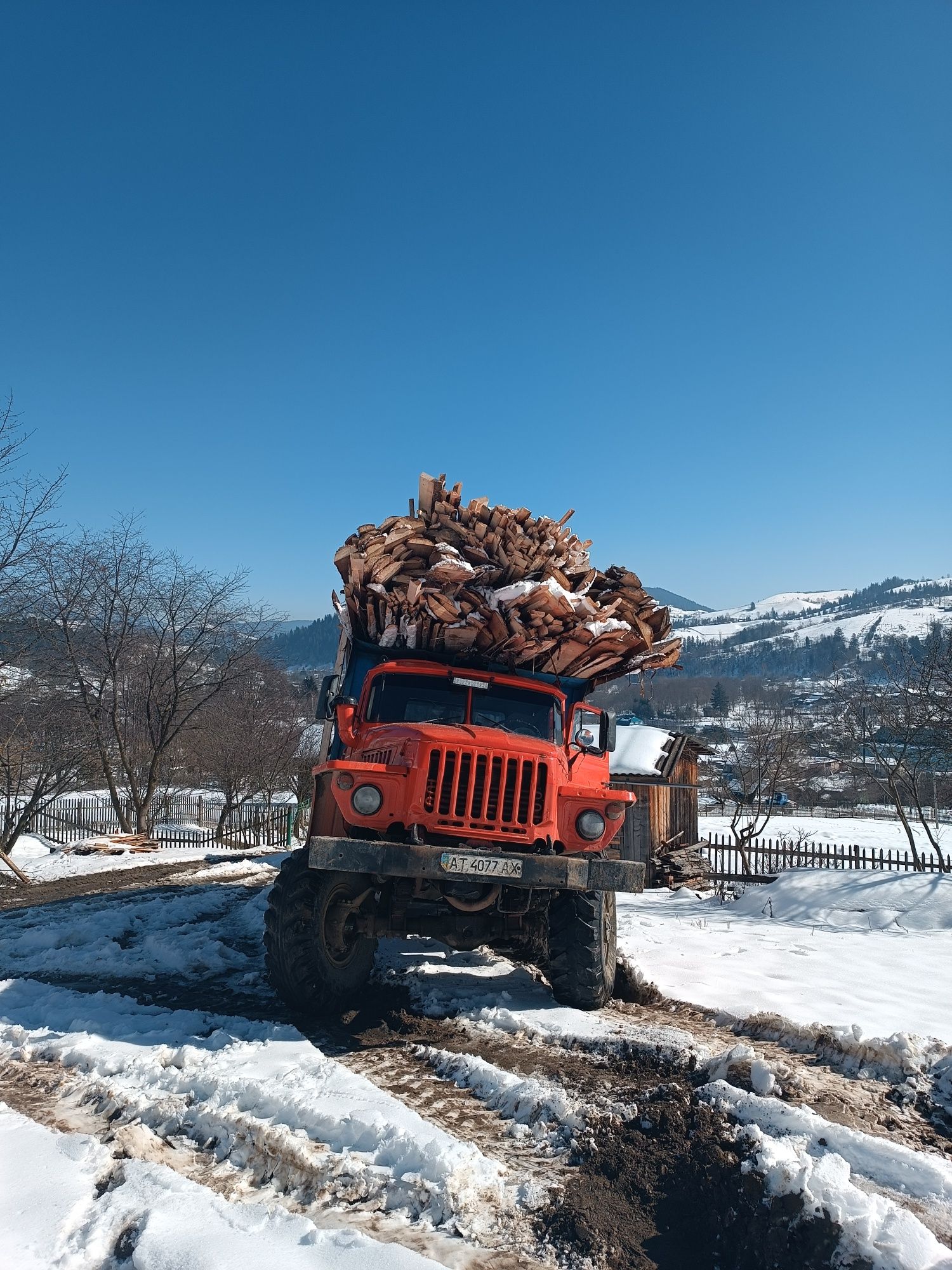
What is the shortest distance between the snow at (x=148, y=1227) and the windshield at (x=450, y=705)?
11.5 feet

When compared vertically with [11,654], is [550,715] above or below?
below

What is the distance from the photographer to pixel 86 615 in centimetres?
2148

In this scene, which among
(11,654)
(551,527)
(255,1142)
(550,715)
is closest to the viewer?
(255,1142)

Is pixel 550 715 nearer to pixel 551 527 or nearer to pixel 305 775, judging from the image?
pixel 551 527

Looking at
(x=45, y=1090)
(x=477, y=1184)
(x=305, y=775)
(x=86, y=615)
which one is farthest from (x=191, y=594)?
(x=477, y=1184)

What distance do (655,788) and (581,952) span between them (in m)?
16.3

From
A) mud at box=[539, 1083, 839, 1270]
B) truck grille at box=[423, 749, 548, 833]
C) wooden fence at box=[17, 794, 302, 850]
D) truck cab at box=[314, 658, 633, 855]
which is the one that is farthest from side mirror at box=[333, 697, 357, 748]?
wooden fence at box=[17, 794, 302, 850]

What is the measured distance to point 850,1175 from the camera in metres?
3.17

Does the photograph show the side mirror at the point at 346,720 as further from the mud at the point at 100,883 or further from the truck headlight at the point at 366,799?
the mud at the point at 100,883

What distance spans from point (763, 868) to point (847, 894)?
10280mm

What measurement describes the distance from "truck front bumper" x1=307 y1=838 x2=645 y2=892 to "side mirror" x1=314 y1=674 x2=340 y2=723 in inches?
66.5

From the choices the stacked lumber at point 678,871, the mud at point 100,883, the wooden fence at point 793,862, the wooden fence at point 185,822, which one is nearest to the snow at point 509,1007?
the mud at point 100,883

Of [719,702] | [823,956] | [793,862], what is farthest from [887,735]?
[719,702]

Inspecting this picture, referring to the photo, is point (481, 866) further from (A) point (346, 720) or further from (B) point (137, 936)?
(B) point (137, 936)
